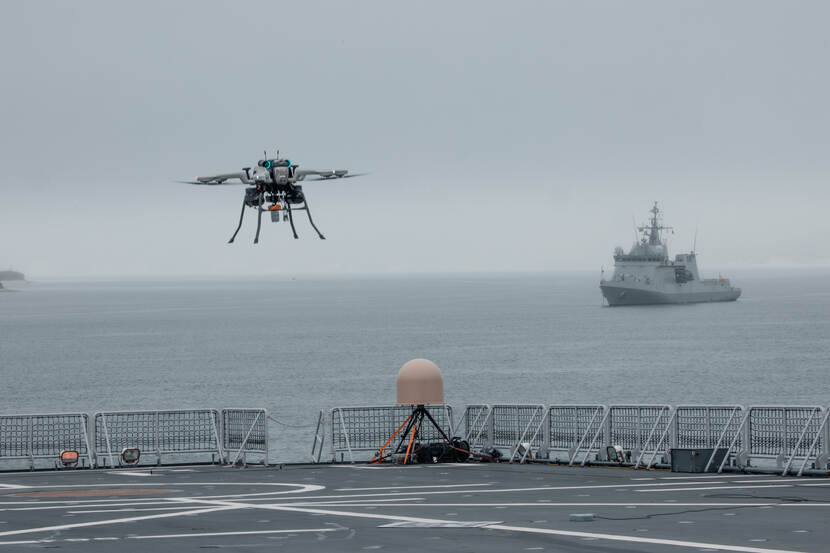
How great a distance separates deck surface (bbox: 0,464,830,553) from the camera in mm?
16906

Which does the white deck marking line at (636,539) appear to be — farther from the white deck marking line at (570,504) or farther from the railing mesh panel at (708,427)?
the railing mesh panel at (708,427)

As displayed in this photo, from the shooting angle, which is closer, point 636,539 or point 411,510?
point 636,539

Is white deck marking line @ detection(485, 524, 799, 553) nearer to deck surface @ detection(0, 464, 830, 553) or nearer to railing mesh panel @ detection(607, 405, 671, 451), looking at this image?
deck surface @ detection(0, 464, 830, 553)

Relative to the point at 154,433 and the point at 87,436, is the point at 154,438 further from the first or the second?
the point at 87,436

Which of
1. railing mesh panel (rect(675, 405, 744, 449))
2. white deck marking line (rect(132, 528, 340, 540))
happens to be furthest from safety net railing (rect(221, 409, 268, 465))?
white deck marking line (rect(132, 528, 340, 540))

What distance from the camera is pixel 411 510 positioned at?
21203mm

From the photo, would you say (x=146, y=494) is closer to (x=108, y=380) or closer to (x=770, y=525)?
(x=770, y=525)

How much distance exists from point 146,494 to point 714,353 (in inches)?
4186

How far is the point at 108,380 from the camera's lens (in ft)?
332

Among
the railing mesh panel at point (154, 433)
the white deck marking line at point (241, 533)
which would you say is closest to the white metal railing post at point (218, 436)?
the railing mesh panel at point (154, 433)

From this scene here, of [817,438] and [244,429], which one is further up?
[817,438]

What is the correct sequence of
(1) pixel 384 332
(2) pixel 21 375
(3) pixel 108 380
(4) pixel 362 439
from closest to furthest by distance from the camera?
(4) pixel 362 439 < (3) pixel 108 380 < (2) pixel 21 375 < (1) pixel 384 332

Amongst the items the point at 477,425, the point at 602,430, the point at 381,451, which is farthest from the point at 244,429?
the point at 602,430

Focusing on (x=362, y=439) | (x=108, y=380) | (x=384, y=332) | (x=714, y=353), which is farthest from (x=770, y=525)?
(x=384, y=332)
